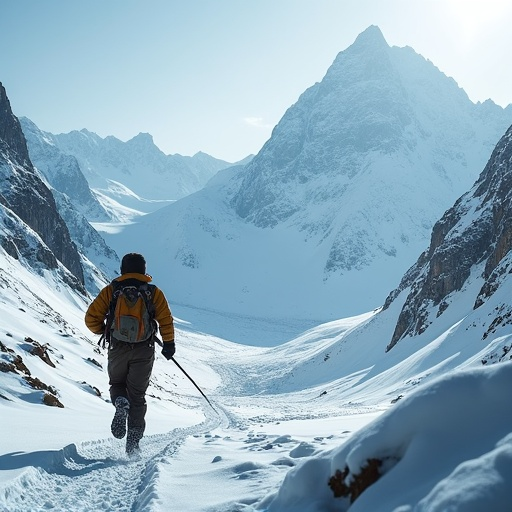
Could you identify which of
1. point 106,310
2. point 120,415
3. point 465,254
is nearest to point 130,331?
point 106,310

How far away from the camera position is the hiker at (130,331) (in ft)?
22.4

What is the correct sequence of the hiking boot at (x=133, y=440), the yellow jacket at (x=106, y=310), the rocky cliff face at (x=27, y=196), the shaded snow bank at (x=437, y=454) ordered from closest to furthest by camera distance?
the shaded snow bank at (x=437, y=454)
the hiking boot at (x=133, y=440)
the yellow jacket at (x=106, y=310)
the rocky cliff face at (x=27, y=196)

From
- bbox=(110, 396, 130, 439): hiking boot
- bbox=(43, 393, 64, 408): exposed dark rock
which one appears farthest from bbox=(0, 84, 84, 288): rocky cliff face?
bbox=(110, 396, 130, 439): hiking boot

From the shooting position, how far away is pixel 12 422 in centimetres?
725

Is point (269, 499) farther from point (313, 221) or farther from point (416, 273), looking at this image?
point (313, 221)

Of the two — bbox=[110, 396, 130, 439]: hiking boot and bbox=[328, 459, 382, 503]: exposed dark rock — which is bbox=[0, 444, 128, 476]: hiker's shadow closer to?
bbox=[110, 396, 130, 439]: hiking boot

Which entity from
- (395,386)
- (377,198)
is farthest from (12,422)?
(377,198)

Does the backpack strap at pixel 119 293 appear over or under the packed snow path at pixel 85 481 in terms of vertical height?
over

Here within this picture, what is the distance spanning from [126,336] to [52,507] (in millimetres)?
2855

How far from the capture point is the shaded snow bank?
2361 millimetres

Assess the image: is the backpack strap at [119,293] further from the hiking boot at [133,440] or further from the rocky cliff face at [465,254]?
the rocky cliff face at [465,254]

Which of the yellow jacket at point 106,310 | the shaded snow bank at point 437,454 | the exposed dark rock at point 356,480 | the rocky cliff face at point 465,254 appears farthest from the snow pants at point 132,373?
Answer: the rocky cliff face at point 465,254

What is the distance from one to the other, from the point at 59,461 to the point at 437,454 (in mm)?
4294

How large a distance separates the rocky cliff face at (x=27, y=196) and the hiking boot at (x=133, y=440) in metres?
50.5
